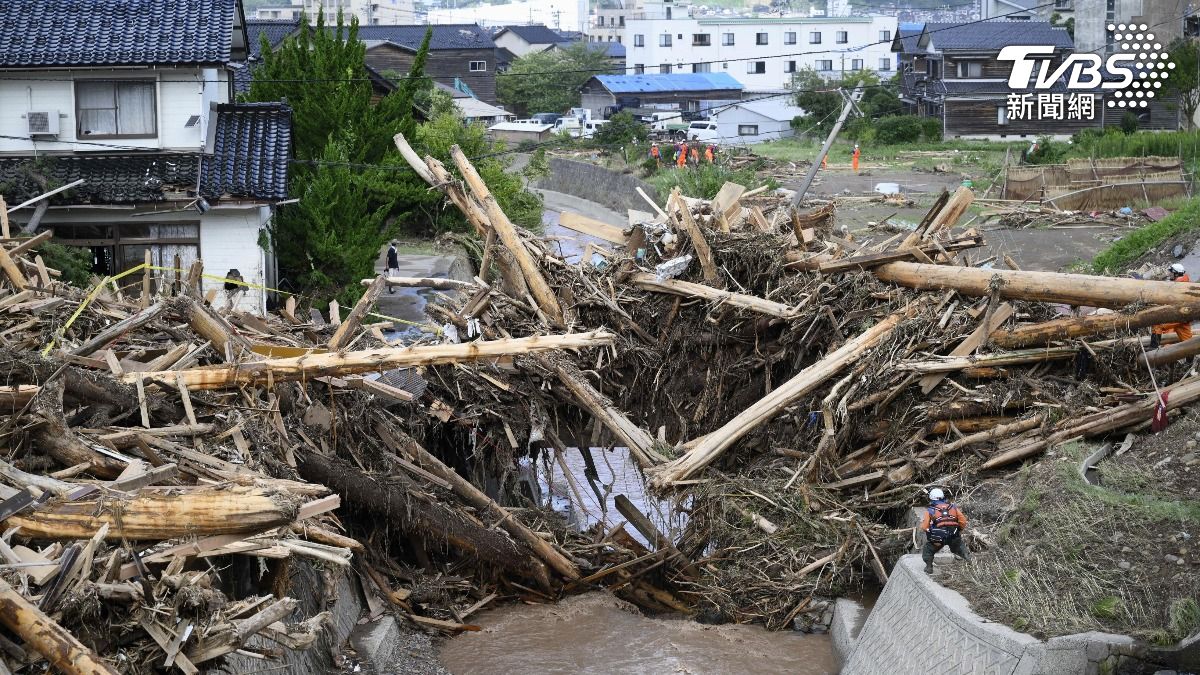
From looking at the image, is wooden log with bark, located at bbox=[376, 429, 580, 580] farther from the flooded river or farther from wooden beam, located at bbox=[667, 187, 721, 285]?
wooden beam, located at bbox=[667, 187, 721, 285]

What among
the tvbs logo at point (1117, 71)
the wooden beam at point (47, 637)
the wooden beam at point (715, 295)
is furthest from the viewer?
the tvbs logo at point (1117, 71)

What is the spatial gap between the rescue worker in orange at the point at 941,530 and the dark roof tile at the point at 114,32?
585 inches

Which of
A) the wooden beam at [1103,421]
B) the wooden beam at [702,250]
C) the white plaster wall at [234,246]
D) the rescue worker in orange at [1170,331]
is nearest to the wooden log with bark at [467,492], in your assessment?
the wooden beam at [702,250]

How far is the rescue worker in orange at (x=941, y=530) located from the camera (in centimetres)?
945

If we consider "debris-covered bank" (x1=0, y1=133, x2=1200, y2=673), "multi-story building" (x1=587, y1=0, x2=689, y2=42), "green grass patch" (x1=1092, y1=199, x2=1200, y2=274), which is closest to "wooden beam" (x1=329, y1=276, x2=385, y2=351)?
"debris-covered bank" (x1=0, y1=133, x2=1200, y2=673)

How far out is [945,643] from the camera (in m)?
8.70

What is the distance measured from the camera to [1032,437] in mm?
12000

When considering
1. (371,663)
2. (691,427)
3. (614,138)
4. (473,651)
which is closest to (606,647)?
(473,651)

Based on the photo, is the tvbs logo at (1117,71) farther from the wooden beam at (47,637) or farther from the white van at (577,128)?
the wooden beam at (47,637)

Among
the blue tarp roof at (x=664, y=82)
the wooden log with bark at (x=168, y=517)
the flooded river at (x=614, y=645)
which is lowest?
the flooded river at (x=614, y=645)

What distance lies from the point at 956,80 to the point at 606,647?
153 ft

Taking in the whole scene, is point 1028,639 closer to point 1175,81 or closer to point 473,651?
point 473,651

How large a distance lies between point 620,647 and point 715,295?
162 inches

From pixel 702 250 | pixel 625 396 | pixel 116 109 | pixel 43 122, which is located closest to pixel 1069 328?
pixel 702 250
